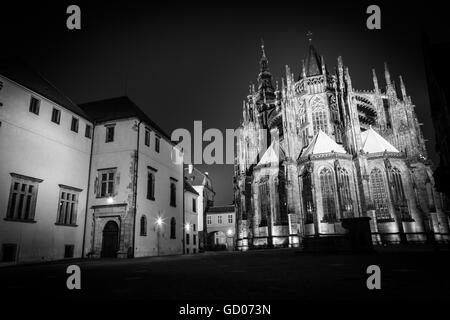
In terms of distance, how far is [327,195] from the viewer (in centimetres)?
3092

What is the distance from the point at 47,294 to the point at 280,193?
31.8 meters

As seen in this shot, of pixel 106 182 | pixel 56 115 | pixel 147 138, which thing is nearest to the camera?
pixel 56 115

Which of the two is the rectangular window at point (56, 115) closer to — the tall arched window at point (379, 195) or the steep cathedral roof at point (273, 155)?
the steep cathedral roof at point (273, 155)

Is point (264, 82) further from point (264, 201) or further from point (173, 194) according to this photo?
point (173, 194)

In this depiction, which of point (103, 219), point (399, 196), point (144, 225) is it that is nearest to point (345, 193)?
point (399, 196)

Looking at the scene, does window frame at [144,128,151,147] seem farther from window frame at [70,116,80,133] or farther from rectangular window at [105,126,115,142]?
window frame at [70,116,80,133]

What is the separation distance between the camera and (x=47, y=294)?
486 cm

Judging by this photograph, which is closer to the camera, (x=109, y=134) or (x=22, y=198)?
(x=22, y=198)

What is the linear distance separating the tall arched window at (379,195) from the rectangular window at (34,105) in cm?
3193

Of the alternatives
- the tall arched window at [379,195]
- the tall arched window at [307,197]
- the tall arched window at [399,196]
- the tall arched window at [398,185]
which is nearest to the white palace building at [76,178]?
the tall arched window at [307,197]

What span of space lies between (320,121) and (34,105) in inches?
1329

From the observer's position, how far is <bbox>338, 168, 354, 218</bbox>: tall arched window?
97.2 feet
